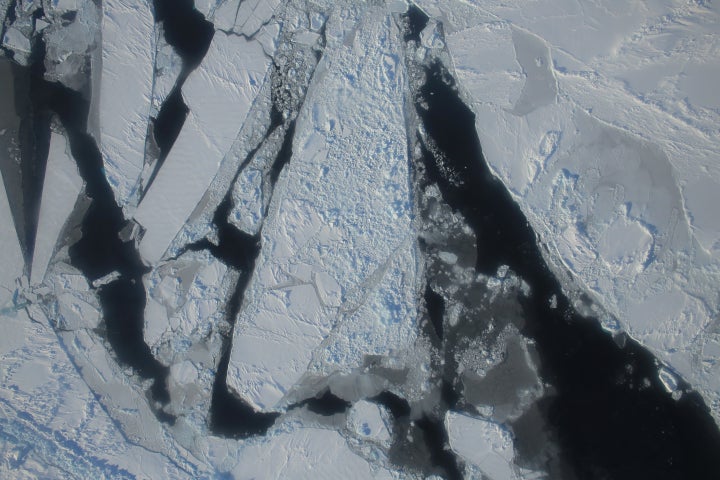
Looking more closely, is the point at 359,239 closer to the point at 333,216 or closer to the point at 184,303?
the point at 333,216

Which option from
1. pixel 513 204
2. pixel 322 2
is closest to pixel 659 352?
pixel 513 204

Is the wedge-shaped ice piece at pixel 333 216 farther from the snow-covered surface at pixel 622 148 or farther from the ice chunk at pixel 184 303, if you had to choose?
the snow-covered surface at pixel 622 148

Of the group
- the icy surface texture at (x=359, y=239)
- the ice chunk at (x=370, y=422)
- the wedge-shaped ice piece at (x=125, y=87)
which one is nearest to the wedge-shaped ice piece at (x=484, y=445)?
the icy surface texture at (x=359, y=239)

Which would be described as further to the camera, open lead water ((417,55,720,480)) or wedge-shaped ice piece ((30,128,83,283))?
wedge-shaped ice piece ((30,128,83,283))

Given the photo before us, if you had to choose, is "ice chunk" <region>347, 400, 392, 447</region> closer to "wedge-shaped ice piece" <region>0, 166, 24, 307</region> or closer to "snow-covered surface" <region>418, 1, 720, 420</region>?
"snow-covered surface" <region>418, 1, 720, 420</region>

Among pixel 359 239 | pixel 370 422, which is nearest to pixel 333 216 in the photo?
pixel 359 239

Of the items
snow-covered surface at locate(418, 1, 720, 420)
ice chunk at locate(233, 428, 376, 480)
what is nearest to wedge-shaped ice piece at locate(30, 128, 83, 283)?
ice chunk at locate(233, 428, 376, 480)
